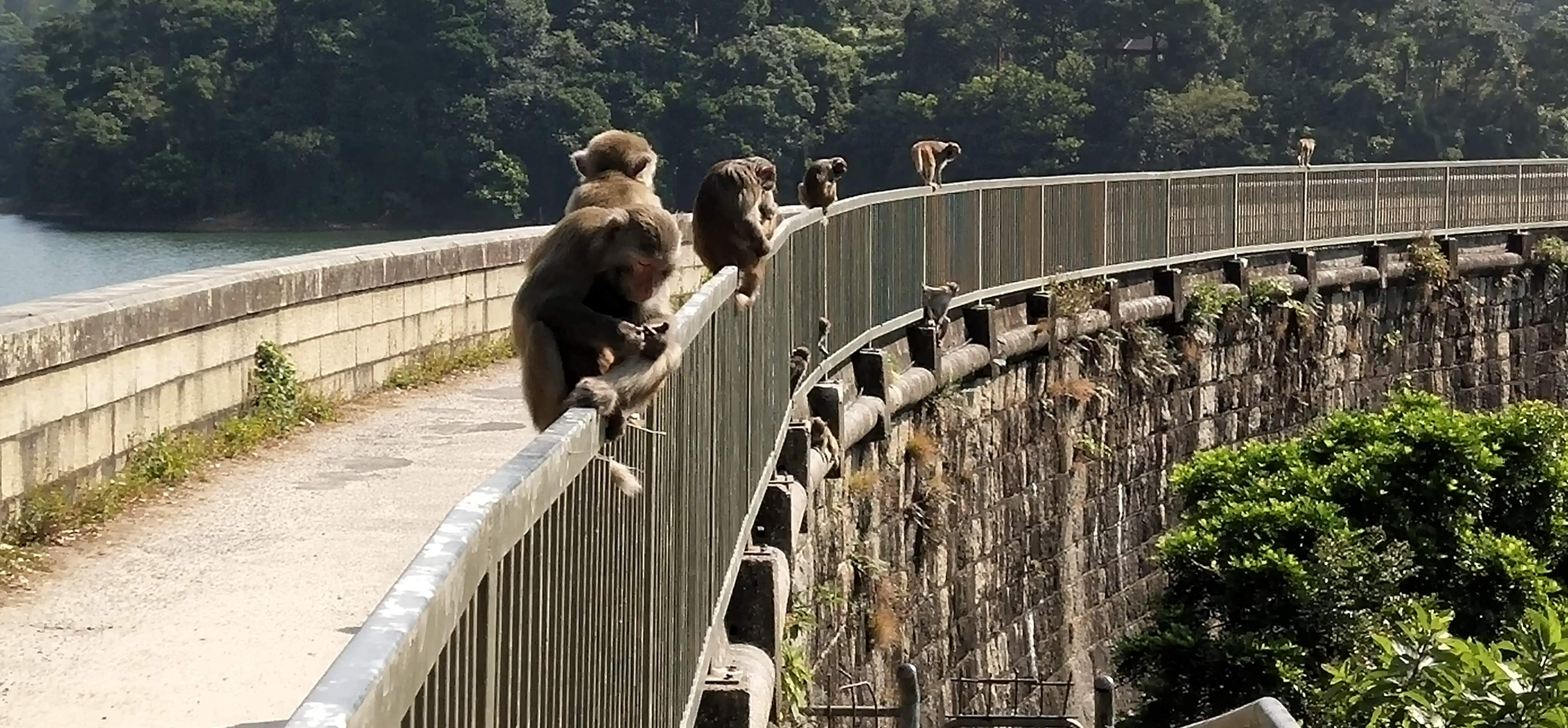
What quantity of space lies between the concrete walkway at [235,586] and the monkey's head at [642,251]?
1.64m

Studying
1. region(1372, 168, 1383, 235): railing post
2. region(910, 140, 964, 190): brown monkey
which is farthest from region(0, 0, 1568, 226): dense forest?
region(910, 140, 964, 190): brown monkey

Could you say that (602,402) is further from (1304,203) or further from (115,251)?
(115,251)

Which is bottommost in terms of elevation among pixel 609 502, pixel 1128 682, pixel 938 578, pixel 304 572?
pixel 1128 682

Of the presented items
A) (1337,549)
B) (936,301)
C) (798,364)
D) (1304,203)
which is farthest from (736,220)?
(1304,203)

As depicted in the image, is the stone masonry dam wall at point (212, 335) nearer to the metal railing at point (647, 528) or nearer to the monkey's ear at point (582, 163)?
the metal railing at point (647, 528)

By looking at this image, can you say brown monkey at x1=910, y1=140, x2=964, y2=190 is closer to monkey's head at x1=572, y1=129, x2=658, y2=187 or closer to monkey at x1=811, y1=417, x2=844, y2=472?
monkey at x1=811, y1=417, x2=844, y2=472

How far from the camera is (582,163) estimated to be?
253 inches

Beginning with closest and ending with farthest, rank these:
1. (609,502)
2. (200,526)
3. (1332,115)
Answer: (609,502), (200,526), (1332,115)

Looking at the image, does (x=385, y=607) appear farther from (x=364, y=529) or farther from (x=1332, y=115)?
(x=1332, y=115)

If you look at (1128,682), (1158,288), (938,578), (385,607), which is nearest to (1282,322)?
(1158,288)

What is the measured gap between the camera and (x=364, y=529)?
27.7 feet

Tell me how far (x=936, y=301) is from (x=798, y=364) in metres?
4.40

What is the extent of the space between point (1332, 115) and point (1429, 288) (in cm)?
3849

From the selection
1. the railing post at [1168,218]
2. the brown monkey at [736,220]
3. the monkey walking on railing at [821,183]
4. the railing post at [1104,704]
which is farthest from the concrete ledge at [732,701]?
the railing post at [1168,218]
